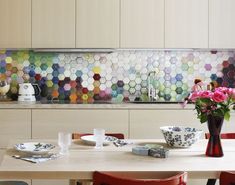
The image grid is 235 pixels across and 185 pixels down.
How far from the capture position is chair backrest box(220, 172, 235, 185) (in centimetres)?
190

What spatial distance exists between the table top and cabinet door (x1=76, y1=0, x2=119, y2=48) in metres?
2.03

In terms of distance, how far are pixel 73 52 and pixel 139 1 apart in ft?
2.98

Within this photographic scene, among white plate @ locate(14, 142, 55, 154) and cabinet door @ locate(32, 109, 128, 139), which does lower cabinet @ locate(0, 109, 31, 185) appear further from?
white plate @ locate(14, 142, 55, 154)

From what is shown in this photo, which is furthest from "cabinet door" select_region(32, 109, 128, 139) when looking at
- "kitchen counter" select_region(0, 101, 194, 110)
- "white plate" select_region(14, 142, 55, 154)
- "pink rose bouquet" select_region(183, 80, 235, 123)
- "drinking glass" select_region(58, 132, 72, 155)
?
"pink rose bouquet" select_region(183, 80, 235, 123)

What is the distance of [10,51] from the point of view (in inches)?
184

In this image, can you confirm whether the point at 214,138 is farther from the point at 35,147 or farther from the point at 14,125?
the point at 14,125

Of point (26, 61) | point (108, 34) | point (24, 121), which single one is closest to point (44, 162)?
point (24, 121)

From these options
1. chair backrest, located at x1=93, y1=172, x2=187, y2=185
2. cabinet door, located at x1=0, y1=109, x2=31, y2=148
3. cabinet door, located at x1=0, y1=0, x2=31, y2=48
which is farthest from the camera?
cabinet door, located at x1=0, y1=0, x2=31, y2=48

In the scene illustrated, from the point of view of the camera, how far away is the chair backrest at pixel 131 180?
1802 millimetres

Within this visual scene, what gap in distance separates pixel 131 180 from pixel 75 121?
2.35 m

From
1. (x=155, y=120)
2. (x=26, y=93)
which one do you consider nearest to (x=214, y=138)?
(x=155, y=120)

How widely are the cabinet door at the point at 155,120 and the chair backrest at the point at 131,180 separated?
2211 mm

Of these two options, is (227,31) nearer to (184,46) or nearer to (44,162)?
(184,46)

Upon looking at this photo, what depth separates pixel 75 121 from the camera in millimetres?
4102
